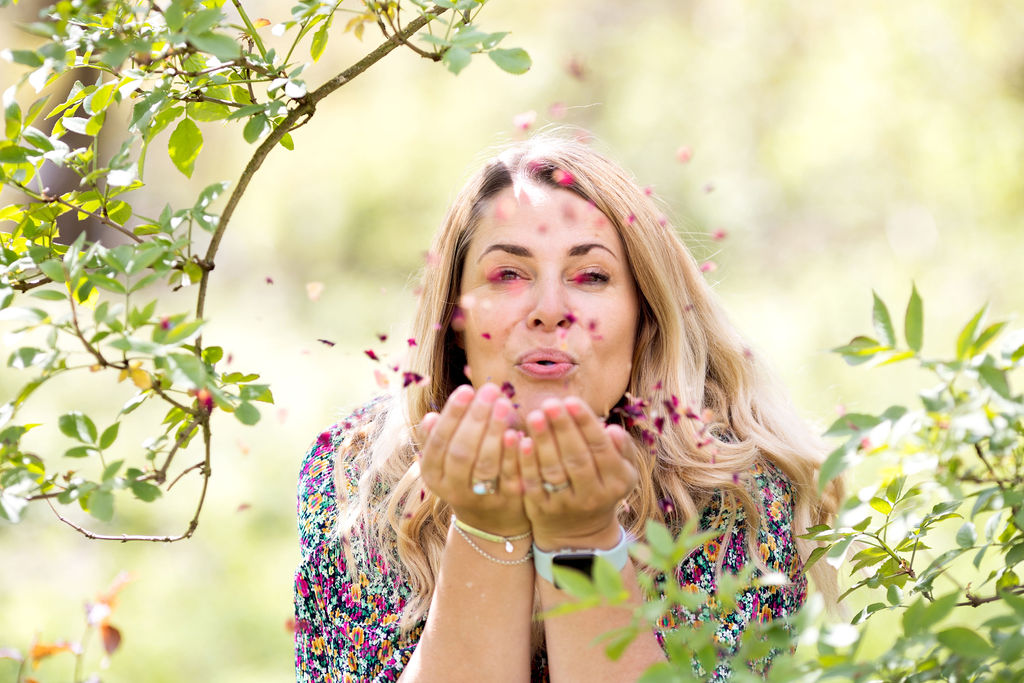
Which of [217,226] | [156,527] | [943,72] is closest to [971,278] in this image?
[943,72]

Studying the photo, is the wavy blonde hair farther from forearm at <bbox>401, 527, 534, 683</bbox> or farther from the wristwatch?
the wristwatch

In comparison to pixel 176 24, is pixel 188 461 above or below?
below

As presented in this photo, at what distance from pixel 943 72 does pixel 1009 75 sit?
1.78 feet

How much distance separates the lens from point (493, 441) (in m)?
1.66

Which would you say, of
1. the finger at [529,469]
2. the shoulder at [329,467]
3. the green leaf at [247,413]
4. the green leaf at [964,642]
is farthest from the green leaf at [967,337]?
the shoulder at [329,467]

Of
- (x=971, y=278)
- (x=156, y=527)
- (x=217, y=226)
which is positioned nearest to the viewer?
(x=217, y=226)

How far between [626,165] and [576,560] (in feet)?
20.8

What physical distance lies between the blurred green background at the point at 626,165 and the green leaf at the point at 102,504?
138 inches

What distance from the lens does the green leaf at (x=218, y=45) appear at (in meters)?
1.35

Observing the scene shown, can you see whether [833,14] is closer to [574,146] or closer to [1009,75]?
[1009,75]

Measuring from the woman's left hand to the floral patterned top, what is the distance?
1.84 feet

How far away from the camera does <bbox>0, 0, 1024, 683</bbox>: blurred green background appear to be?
5.46 meters

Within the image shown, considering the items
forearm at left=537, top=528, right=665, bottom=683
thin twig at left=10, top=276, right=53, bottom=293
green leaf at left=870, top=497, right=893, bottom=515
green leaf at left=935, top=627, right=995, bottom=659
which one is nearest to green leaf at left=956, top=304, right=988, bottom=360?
green leaf at left=935, top=627, right=995, bottom=659

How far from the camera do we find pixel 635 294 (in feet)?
7.75
